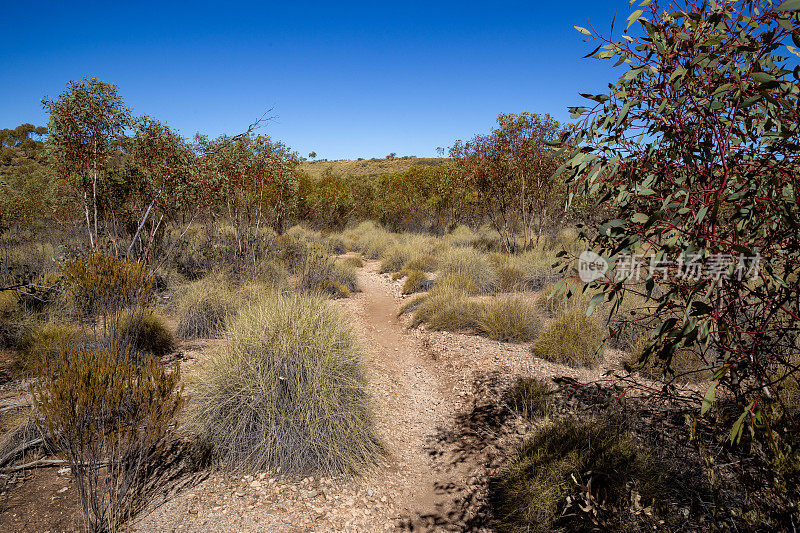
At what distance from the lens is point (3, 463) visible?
9.91 feet

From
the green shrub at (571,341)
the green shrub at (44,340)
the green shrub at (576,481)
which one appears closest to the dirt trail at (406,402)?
the green shrub at (576,481)

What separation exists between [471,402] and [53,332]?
18.2 feet

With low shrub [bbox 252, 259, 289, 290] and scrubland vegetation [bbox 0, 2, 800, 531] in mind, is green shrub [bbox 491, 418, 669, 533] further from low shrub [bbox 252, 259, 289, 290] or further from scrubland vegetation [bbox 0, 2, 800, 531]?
low shrub [bbox 252, 259, 289, 290]

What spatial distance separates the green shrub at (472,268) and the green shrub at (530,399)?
4028 mm

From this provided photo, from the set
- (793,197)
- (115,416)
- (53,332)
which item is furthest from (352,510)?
(53,332)

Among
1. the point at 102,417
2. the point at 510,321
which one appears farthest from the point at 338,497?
the point at 510,321

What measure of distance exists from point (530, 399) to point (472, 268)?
16.9 feet

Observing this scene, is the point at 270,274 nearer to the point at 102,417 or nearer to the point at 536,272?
the point at 536,272

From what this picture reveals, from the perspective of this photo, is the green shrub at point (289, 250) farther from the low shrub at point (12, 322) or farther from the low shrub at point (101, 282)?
the low shrub at point (101, 282)

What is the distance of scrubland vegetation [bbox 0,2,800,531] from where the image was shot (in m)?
1.39

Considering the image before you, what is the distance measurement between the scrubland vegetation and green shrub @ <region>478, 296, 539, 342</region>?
4 centimetres

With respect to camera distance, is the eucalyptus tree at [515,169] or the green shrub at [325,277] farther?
the eucalyptus tree at [515,169]

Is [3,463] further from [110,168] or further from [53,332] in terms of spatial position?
[110,168]

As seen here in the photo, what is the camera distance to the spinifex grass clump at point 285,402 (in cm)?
327
